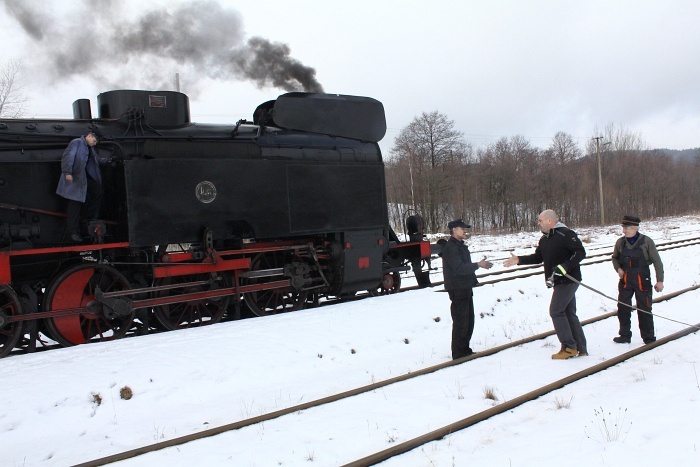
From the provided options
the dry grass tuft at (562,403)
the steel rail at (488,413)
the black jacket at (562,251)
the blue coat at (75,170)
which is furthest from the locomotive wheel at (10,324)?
the black jacket at (562,251)

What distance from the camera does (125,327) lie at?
750 centimetres

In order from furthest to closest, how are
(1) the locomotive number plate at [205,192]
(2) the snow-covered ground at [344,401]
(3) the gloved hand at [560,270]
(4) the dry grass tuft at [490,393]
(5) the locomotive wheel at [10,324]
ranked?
(1) the locomotive number plate at [205,192] → (5) the locomotive wheel at [10,324] → (3) the gloved hand at [560,270] → (4) the dry grass tuft at [490,393] → (2) the snow-covered ground at [344,401]

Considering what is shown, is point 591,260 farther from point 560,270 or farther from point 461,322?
point 461,322

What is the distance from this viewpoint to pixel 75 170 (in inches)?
271

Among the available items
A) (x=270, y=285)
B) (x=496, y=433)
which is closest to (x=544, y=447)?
(x=496, y=433)

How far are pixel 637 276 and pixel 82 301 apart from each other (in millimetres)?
6875

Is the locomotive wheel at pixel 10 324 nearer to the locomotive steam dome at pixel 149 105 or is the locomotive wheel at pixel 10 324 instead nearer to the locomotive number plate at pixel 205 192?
the locomotive number plate at pixel 205 192

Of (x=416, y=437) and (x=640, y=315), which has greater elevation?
(x=640, y=315)

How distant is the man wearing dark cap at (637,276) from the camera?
6547mm

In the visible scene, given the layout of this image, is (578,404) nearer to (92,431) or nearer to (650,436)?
(650,436)

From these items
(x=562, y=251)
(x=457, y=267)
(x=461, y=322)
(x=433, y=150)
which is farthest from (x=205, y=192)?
(x=433, y=150)

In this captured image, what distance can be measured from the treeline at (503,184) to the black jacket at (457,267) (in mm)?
32409

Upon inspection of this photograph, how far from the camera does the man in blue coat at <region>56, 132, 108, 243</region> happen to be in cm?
687

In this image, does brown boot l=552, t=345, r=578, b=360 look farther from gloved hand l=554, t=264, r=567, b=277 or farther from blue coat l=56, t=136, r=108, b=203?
blue coat l=56, t=136, r=108, b=203
